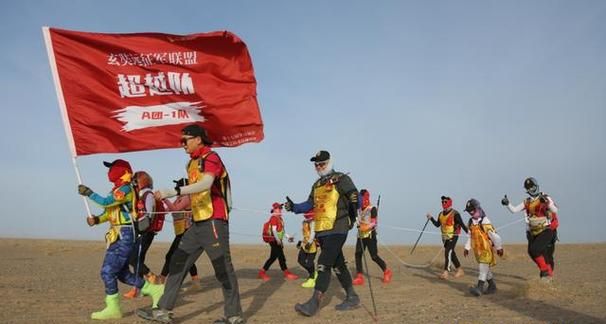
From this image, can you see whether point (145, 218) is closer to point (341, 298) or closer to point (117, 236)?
point (117, 236)

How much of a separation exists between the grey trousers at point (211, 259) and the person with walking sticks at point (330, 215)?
151cm

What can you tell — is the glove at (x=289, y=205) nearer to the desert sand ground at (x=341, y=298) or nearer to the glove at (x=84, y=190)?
the desert sand ground at (x=341, y=298)

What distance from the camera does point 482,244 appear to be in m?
10.3

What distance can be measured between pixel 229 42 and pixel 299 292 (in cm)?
576

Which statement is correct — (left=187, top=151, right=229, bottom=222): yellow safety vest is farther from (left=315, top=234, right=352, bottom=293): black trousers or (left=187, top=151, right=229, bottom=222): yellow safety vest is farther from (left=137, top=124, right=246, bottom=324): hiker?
(left=315, top=234, right=352, bottom=293): black trousers

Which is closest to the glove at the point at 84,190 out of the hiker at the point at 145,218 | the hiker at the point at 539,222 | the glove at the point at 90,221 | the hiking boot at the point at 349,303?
the glove at the point at 90,221

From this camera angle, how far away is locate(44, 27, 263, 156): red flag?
25.5ft

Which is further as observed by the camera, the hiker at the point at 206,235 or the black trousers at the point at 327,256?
the black trousers at the point at 327,256

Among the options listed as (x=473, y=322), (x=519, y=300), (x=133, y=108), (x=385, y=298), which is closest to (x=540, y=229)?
(x=519, y=300)

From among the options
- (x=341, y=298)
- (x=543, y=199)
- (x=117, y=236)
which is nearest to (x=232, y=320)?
(x=117, y=236)

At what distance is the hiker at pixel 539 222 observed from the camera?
1105 centimetres

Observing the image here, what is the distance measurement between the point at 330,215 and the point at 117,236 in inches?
133

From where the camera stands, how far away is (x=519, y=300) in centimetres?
906

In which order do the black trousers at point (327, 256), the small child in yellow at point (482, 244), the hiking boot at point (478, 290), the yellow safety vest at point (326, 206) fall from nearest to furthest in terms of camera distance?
1. the black trousers at point (327, 256)
2. the yellow safety vest at point (326, 206)
3. the hiking boot at point (478, 290)
4. the small child in yellow at point (482, 244)
